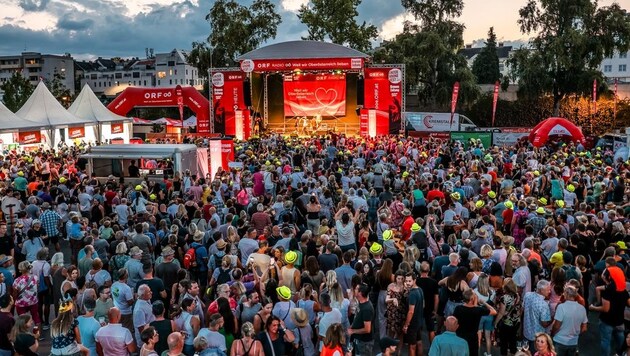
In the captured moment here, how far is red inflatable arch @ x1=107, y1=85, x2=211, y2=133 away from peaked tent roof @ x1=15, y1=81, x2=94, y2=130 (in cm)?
493

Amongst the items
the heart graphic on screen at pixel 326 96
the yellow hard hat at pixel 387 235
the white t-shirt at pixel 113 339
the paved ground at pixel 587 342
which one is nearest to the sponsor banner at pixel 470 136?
the heart graphic on screen at pixel 326 96

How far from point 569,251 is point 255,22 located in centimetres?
3694

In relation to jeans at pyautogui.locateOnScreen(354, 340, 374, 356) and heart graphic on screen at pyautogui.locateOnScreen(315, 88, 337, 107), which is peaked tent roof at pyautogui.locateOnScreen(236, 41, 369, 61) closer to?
heart graphic on screen at pyautogui.locateOnScreen(315, 88, 337, 107)

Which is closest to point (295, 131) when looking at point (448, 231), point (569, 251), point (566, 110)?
point (566, 110)

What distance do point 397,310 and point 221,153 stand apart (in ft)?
35.2

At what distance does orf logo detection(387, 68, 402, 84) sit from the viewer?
2656cm

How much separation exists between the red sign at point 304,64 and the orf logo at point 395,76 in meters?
1.65

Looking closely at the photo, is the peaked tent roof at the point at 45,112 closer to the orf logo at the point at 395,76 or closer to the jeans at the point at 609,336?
the orf logo at the point at 395,76

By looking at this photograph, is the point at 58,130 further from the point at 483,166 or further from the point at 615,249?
the point at 615,249

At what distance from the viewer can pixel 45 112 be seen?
24250mm

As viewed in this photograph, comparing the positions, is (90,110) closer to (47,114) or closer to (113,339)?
(47,114)

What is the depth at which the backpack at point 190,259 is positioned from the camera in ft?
24.0

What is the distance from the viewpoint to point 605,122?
32.8m

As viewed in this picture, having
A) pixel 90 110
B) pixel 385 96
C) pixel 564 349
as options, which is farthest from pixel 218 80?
pixel 564 349
